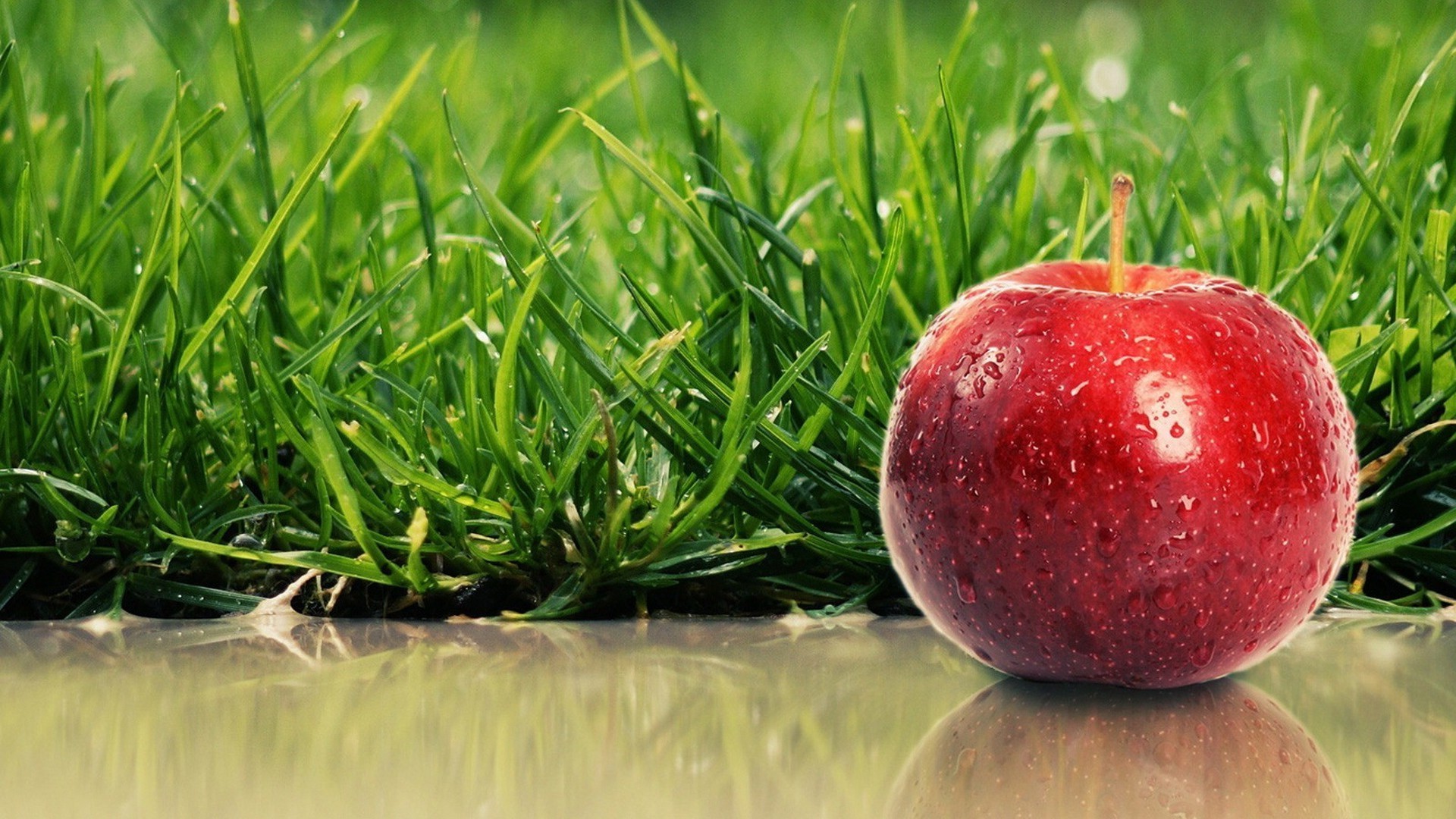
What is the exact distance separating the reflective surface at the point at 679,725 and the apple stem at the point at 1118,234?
13.7 inches

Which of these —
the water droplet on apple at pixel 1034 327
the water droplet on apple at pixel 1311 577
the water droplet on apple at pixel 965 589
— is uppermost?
the water droplet on apple at pixel 1034 327

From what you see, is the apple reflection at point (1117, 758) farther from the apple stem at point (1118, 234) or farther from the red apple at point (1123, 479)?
the apple stem at point (1118, 234)

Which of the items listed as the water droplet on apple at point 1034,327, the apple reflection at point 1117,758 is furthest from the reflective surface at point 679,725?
the water droplet on apple at point 1034,327

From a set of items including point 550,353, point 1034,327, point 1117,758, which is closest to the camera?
point 1117,758

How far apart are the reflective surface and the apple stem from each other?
0.35 m

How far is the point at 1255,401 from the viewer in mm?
1116

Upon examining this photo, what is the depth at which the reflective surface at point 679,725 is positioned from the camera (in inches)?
37.5

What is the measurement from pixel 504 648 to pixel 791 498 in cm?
39

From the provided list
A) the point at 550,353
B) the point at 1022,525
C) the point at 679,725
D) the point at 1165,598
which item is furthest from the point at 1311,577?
the point at 550,353

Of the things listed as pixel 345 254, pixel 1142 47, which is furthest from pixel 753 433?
pixel 1142 47

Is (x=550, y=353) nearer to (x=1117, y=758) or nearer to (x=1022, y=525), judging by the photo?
(x=1022, y=525)

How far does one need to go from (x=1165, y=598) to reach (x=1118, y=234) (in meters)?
0.32

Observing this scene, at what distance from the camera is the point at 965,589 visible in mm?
1169

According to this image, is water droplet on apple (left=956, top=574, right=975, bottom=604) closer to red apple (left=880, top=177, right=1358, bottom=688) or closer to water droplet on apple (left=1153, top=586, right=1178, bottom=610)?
red apple (left=880, top=177, right=1358, bottom=688)
